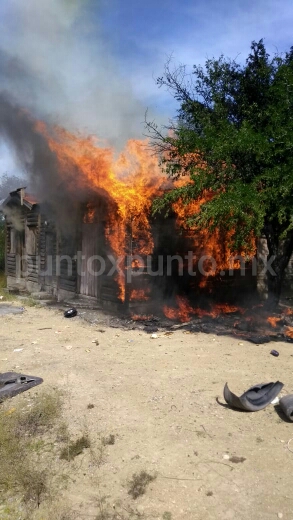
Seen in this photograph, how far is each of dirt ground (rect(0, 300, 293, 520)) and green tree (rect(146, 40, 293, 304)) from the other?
8.83 ft

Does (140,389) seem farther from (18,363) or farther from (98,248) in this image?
(98,248)

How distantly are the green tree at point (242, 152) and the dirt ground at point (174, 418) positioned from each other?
2692 mm

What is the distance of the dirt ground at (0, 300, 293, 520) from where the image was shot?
3.29 m

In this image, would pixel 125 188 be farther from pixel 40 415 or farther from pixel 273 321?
pixel 40 415

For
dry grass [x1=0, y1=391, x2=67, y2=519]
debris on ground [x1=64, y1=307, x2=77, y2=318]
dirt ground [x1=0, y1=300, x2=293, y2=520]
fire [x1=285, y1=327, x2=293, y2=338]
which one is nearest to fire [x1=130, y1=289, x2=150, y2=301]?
debris on ground [x1=64, y1=307, x2=77, y2=318]

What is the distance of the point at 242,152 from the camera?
8.50 metres

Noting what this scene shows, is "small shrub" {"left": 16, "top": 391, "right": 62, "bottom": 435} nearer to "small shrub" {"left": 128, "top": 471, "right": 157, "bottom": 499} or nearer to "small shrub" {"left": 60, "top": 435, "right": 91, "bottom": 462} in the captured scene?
"small shrub" {"left": 60, "top": 435, "right": 91, "bottom": 462}

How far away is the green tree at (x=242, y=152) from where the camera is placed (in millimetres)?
7872

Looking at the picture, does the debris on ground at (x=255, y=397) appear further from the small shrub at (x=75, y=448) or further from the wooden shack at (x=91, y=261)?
the wooden shack at (x=91, y=261)

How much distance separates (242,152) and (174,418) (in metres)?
6.10

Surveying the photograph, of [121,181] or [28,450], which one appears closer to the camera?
[28,450]

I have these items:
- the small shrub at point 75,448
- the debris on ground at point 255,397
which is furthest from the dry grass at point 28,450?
the debris on ground at point 255,397

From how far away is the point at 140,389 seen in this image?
5555mm

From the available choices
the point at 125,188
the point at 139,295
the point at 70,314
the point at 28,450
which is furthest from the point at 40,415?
the point at 125,188
